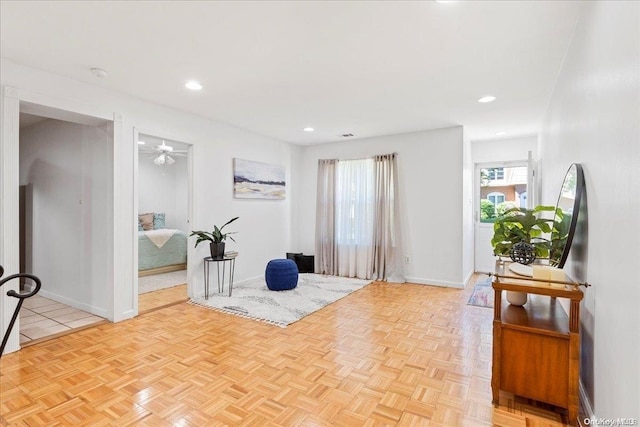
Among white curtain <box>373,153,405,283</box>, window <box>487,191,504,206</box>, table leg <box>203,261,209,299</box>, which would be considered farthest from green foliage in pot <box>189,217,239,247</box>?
window <box>487,191,504,206</box>

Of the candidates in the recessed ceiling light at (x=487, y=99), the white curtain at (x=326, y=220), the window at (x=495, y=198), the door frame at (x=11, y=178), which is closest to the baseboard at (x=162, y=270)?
the white curtain at (x=326, y=220)

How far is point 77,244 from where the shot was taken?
12.1 ft

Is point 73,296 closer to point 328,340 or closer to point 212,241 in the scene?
point 212,241

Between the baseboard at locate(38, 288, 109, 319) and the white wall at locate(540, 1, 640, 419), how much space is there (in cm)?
407

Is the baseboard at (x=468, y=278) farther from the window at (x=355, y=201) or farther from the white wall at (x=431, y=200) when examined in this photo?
the window at (x=355, y=201)

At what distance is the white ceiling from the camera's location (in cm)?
195

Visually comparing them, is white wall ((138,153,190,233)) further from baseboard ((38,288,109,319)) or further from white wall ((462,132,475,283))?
white wall ((462,132,475,283))

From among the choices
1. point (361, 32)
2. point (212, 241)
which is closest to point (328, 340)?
point (212, 241)

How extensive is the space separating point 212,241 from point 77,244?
150 cm

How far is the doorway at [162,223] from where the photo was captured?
432 centimetres

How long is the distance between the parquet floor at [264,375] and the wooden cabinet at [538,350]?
13cm

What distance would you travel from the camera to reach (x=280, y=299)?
4.02 meters

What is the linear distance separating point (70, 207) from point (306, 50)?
337 centimetres

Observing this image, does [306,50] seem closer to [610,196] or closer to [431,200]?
[610,196]
